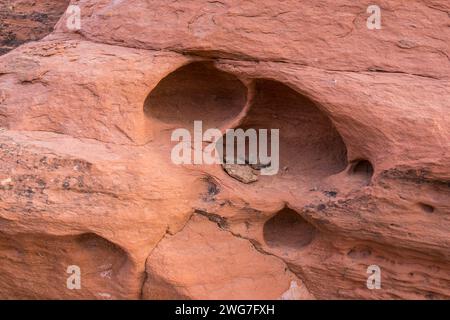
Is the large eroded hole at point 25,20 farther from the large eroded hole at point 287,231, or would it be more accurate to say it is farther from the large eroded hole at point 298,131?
the large eroded hole at point 287,231

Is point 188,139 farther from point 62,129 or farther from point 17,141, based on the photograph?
point 17,141

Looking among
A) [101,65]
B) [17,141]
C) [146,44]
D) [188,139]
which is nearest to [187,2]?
[146,44]

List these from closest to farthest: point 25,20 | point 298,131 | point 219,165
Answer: point 219,165 < point 298,131 < point 25,20

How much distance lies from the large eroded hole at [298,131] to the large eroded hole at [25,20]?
152 centimetres

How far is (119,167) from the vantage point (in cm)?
224

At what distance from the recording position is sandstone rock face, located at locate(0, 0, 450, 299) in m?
2.20

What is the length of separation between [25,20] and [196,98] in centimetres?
132

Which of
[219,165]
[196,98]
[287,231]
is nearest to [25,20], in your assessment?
[196,98]

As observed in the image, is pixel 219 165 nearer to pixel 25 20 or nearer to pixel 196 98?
→ pixel 196 98

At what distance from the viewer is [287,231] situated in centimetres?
269

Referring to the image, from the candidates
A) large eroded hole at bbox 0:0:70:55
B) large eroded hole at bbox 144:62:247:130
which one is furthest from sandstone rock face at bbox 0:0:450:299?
large eroded hole at bbox 0:0:70:55

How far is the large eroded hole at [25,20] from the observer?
3023mm

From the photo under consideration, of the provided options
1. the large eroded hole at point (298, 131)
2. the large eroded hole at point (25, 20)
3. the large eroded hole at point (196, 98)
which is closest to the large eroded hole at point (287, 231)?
the large eroded hole at point (298, 131)

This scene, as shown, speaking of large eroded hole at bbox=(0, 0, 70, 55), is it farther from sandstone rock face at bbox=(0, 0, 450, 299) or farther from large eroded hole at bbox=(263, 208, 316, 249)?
large eroded hole at bbox=(263, 208, 316, 249)
